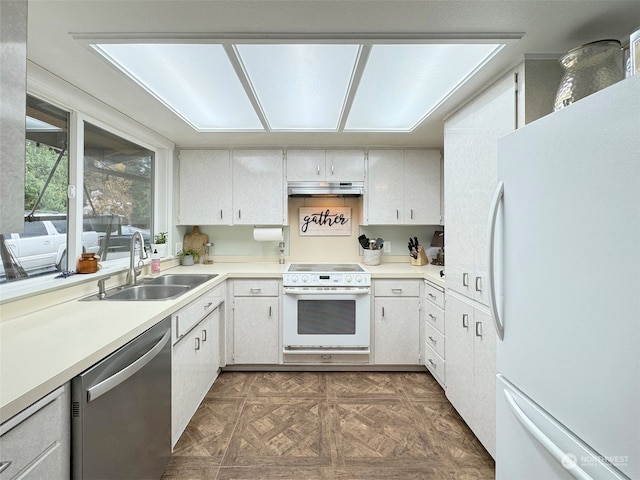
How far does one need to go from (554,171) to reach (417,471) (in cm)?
168

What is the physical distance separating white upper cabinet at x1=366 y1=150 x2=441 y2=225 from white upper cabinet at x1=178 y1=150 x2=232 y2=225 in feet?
4.94

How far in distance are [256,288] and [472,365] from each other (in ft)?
5.99

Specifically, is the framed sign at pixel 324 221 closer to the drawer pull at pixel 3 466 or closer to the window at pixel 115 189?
the window at pixel 115 189

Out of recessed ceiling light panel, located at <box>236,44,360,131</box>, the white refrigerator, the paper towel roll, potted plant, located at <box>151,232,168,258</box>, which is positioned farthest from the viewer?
the paper towel roll

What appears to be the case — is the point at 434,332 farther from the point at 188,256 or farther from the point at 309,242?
the point at 188,256

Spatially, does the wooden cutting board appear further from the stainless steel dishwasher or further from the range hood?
the stainless steel dishwasher

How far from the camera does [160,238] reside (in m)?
2.87

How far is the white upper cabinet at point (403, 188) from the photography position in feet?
10.1

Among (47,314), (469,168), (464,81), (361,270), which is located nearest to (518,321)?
(469,168)

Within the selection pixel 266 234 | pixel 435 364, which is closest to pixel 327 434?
pixel 435 364

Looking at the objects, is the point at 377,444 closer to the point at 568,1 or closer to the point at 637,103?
the point at 637,103

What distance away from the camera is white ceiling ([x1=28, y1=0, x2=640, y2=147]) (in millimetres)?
1158

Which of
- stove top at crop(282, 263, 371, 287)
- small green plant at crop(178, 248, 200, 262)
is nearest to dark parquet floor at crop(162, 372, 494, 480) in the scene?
stove top at crop(282, 263, 371, 287)

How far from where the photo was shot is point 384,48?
1.41m
